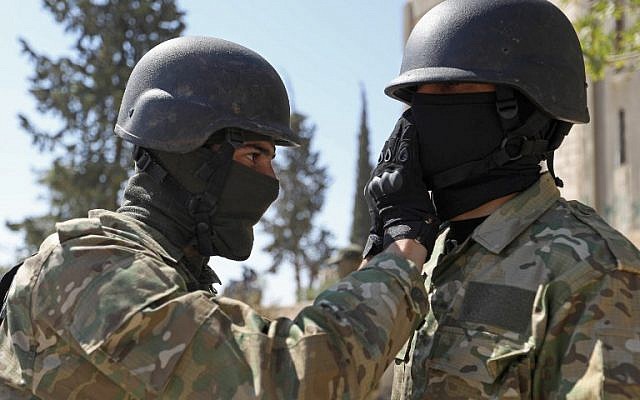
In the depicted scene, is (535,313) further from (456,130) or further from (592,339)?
(456,130)

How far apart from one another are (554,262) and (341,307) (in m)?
0.68

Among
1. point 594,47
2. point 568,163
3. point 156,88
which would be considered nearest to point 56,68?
point 568,163

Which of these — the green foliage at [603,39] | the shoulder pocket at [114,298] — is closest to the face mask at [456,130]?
the shoulder pocket at [114,298]

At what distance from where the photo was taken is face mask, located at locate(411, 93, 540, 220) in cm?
308

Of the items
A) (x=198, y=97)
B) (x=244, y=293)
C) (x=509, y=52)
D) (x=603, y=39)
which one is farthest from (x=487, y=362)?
(x=244, y=293)

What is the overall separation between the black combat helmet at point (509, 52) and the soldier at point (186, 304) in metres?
0.38

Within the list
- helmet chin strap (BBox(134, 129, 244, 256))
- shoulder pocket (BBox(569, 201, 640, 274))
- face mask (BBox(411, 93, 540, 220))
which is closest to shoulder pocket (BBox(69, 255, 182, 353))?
helmet chin strap (BBox(134, 129, 244, 256))

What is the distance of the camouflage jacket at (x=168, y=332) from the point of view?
2.66 meters

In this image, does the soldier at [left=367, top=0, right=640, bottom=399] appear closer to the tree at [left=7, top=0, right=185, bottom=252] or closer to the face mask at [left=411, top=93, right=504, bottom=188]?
the face mask at [left=411, top=93, right=504, bottom=188]

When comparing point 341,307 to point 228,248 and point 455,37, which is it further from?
point 455,37

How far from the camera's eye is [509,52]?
3.09m

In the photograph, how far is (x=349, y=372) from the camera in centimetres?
270

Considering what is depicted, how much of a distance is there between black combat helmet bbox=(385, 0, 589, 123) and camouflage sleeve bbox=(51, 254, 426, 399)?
796mm

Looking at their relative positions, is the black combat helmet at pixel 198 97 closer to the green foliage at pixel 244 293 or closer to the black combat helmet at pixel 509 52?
the black combat helmet at pixel 509 52
